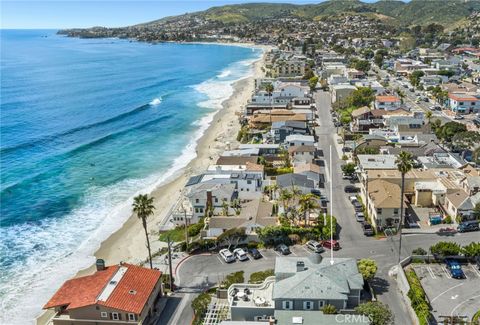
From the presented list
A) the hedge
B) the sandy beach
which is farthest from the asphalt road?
the sandy beach

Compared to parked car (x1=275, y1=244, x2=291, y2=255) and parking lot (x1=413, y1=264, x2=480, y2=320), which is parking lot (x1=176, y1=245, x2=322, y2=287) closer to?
parked car (x1=275, y1=244, x2=291, y2=255)

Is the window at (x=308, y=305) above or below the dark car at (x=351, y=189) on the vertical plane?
above

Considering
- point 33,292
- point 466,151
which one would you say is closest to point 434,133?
point 466,151

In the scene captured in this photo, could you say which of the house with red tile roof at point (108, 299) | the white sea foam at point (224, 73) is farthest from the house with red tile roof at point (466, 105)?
the white sea foam at point (224, 73)

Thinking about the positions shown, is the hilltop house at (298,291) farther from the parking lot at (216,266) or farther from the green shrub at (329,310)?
the parking lot at (216,266)

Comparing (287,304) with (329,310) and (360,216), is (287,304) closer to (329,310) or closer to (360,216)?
(329,310)

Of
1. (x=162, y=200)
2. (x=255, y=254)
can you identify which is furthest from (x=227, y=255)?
(x=162, y=200)

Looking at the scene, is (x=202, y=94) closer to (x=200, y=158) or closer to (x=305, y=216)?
(x=200, y=158)
